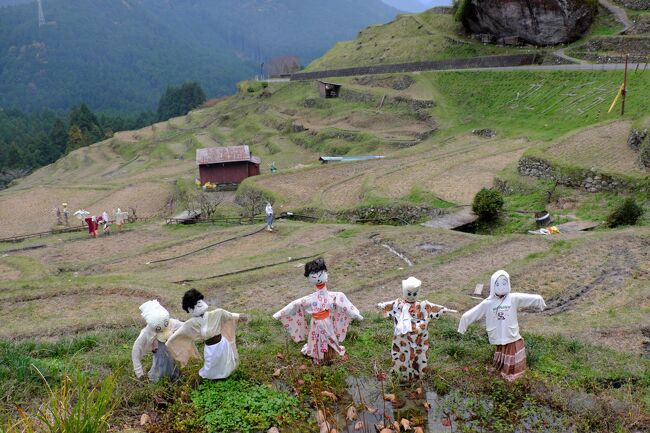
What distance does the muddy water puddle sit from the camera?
23.8 feet

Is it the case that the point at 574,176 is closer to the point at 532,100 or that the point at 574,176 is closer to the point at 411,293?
the point at 411,293

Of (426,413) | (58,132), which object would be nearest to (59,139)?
(58,132)

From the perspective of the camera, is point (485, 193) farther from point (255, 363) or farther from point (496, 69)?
point (496, 69)

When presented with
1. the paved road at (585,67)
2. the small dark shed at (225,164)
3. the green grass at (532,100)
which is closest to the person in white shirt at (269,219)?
the small dark shed at (225,164)

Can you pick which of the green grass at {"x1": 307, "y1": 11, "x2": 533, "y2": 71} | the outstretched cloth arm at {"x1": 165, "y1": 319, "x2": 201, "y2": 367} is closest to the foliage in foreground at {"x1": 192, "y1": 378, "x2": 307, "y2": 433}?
the outstretched cloth arm at {"x1": 165, "y1": 319, "x2": 201, "y2": 367}

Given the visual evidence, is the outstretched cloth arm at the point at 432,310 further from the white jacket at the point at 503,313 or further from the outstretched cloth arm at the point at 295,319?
the outstretched cloth arm at the point at 295,319

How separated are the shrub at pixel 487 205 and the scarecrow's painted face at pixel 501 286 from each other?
1469cm

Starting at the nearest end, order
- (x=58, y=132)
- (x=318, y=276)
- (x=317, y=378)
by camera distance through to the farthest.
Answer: (x=317, y=378) < (x=318, y=276) < (x=58, y=132)

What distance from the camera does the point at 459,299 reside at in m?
13.0

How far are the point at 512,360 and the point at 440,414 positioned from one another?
1.45m

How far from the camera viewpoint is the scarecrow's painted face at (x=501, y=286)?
799 cm

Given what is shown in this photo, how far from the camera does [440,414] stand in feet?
25.1

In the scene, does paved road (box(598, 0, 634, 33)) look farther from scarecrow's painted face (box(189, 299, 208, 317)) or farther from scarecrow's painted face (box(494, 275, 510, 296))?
scarecrow's painted face (box(189, 299, 208, 317))

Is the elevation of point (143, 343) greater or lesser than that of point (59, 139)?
greater
